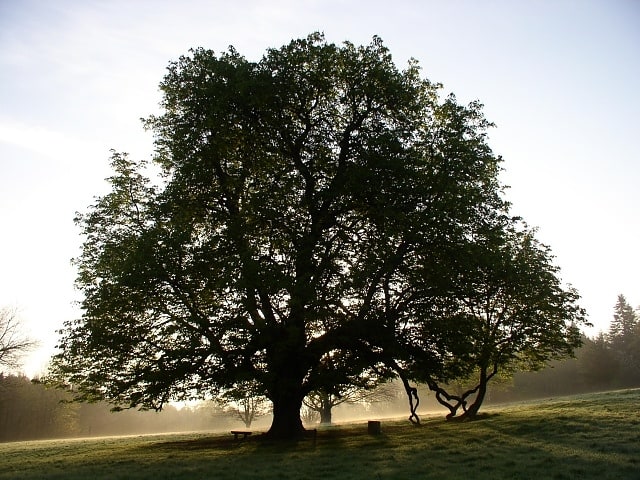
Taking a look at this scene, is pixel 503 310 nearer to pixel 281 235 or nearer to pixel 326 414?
pixel 281 235

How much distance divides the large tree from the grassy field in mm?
3221

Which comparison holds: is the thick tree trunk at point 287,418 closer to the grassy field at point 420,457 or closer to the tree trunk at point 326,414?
the grassy field at point 420,457

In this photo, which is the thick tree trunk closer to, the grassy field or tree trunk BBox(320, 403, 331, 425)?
the grassy field

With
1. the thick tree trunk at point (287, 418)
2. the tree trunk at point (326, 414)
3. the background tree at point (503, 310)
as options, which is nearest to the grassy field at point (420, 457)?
the thick tree trunk at point (287, 418)

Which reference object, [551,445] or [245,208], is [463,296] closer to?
[551,445]

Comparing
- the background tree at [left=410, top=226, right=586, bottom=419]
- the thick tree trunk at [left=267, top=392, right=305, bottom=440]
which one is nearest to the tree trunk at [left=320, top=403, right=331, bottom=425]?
the background tree at [left=410, top=226, right=586, bottom=419]

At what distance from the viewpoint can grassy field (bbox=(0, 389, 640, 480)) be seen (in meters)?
15.2

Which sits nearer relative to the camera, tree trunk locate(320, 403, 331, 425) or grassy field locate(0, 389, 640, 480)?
grassy field locate(0, 389, 640, 480)

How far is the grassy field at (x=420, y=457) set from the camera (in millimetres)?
15172

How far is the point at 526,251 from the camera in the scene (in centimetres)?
3388

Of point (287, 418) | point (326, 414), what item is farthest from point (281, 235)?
point (326, 414)

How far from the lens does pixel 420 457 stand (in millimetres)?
18172

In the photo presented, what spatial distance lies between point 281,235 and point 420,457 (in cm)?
1283

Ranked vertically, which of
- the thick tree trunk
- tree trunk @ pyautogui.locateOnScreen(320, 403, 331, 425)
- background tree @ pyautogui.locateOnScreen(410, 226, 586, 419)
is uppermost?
background tree @ pyautogui.locateOnScreen(410, 226, 586, 419)
